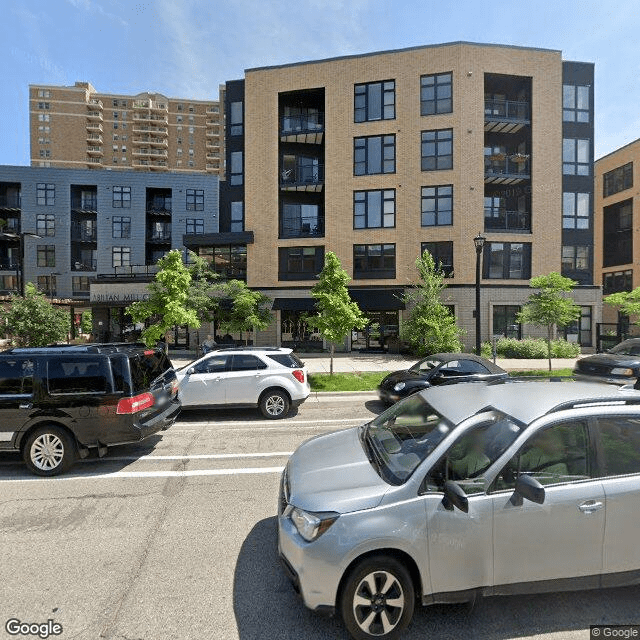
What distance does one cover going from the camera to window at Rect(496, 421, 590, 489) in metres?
2.84

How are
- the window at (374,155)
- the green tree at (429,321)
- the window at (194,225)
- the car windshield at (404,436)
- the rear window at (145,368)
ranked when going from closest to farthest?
the car windshield at (404,436) < the rear window at (145,368) < the green tree at (429,321) < the window at (374,155) < the window at (194,225)

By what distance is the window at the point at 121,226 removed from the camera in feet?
139

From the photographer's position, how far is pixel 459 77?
74.7ft

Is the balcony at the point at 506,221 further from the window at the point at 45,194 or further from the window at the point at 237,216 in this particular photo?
the window at the point at 45,194

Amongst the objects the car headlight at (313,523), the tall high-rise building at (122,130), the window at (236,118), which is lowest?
the car headlight at (313,523)

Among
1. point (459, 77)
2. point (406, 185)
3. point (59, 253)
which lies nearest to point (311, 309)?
point (406, 185)

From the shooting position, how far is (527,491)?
2.55 meters

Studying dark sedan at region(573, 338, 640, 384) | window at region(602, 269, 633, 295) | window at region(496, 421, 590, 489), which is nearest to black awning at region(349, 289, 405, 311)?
dark sedan at region(573, 338, 640, 384)

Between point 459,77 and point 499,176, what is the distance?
6556mm

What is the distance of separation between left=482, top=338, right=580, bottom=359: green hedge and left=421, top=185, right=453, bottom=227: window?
822 centimetres

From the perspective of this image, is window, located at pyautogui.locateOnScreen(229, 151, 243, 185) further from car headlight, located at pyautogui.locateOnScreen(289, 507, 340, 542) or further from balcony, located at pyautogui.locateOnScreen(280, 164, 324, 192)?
car headlight, located at pyautogui.locateOnScreen(289, 507, 340, 542)

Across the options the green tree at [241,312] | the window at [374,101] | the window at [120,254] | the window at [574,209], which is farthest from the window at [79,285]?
the window at [574,209]

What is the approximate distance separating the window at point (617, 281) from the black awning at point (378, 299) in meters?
27.4

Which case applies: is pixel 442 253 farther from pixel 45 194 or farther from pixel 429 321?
pixel 45 194
